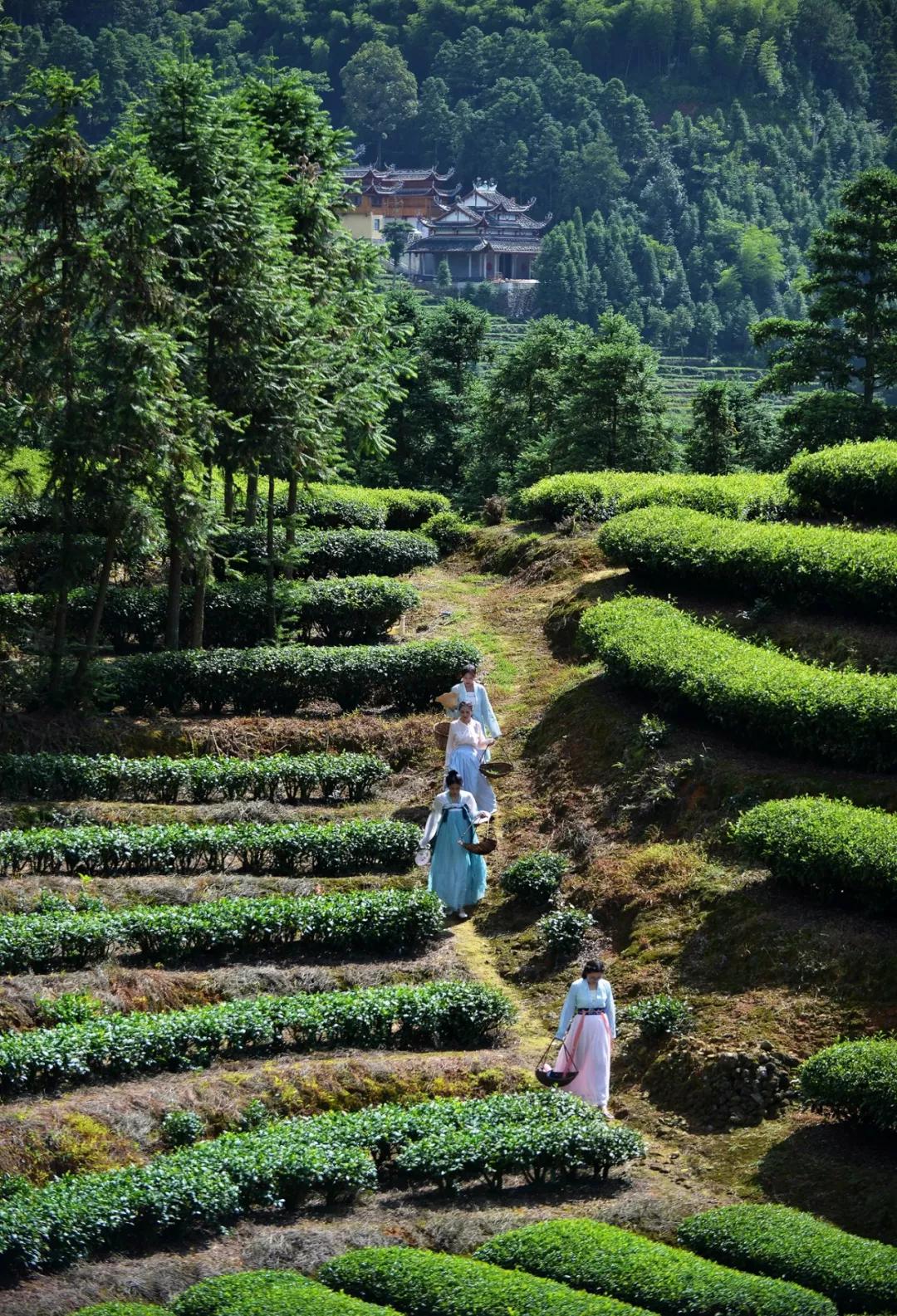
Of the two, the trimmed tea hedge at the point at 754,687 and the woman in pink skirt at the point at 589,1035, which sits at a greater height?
the trimmed tea hedge at the point at 754,687

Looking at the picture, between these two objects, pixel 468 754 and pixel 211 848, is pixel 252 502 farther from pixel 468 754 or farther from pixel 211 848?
pixel 211 848

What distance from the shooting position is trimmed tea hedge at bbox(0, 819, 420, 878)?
16625 millimetres

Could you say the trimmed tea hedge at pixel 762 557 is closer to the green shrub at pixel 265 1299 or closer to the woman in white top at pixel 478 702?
the woman in white top at pixel 478 702

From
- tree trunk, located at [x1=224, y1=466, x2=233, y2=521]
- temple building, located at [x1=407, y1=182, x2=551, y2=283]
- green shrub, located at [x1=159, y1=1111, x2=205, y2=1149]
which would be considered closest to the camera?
green shrub, located at [x1=159, y1=1111, x2=205, y2=1149]

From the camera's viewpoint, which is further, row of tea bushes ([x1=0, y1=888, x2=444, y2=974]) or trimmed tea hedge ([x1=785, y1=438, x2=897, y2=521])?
trimmed tea hedge ([x1=785, y1=438, x2=897, y2=521])

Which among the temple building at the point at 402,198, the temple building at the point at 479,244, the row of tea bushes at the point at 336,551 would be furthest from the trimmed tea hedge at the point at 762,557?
the temple building at the point at 402,198

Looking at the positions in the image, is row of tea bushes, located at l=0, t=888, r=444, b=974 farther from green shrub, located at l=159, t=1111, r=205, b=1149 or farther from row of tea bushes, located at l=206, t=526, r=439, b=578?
row of tea bushes, located at l=206, t=526, r=439, b=578

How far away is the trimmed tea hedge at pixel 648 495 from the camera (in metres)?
22.6

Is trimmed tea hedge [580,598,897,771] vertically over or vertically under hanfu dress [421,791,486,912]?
over

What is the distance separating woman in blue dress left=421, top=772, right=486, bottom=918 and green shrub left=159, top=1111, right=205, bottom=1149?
4746mm

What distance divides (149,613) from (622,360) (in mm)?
12299

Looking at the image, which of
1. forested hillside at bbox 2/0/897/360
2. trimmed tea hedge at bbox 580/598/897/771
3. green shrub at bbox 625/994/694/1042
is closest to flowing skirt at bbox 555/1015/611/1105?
green shrub at bbox 625/994/694/1042

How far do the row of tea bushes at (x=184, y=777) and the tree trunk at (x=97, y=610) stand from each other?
112cm

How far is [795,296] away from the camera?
362 ft
